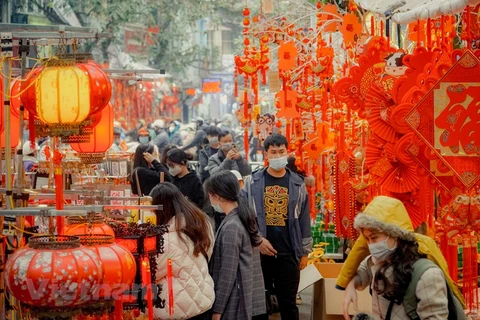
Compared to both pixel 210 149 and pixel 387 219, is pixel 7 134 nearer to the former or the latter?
pixel 387 219

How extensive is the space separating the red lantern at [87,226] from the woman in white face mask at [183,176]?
445 cm

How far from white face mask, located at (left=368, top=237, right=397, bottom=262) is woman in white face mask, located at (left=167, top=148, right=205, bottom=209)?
5.45 metres

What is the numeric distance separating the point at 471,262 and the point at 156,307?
2.07 m

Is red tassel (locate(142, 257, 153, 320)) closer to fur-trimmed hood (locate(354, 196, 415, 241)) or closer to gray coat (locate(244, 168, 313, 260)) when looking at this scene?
fur-trimmed hood (locate(354, 196, 415, 241))

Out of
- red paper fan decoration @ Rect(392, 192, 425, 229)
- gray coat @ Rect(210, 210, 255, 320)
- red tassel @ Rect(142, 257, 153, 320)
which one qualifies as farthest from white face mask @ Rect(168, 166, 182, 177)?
red tassel @ Rect(142, 257, 153, 320)

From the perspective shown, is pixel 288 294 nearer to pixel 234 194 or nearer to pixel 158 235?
pixel 234 194

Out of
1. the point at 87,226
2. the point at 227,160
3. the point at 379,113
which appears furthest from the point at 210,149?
the point at 87,226

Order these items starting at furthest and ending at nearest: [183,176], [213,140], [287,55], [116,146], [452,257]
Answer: [116,146]
[213,140]
[287,55]
[183,176]
[452,257]

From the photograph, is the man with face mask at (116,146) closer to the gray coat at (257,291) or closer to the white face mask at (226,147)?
the white face mask at (226,147)

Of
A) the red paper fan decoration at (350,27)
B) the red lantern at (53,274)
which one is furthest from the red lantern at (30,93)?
the red paper fan decoration at (350,27)

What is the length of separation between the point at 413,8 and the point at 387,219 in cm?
238

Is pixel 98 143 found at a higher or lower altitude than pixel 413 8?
lower

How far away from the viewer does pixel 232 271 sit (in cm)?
685

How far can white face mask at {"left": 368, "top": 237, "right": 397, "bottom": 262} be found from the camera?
5.15 metres
